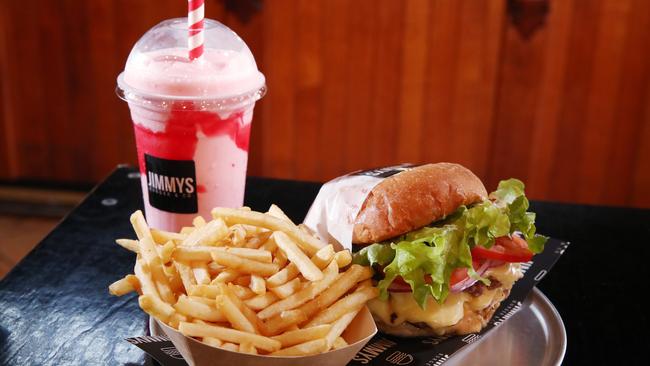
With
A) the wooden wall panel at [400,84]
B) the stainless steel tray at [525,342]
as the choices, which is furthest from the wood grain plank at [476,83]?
the stainless steel tray at [525,342]

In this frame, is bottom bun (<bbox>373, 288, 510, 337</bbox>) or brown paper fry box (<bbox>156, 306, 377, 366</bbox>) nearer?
brown paper fry box (<bbox>156, 306, 377, 366</bbox>)

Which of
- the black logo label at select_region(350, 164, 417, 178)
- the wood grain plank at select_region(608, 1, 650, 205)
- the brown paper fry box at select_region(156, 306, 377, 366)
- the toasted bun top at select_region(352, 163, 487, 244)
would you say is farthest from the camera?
the wood grain plank at select_region(608, 1, 650, 205)

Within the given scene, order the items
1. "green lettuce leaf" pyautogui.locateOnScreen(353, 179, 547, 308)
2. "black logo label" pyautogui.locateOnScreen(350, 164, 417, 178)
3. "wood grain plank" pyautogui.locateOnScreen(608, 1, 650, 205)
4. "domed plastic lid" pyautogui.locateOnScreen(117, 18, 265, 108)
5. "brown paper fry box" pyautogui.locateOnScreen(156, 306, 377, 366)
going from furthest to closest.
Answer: "wood grain plank" pyautogui.locateOnScreen(608, 1, 650, 205) < "domed plastic lid" pyautogui.locateOnScreen(117, 18, 265, 108) < "black logo label" pyautogui.locateOnScreen(350, 164, 417, 178) < "green lettuce leaf" pyautogui.locateOnScreen(353, 179, 547, 308) < "brown paper fry box" pyautogui.locateOnScreen(156, 306, 377, 366)

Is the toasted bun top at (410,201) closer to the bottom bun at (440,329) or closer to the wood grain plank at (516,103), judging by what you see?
the bottom bun at (440,329)

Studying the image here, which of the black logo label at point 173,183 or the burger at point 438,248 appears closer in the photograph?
the burger at point 438,248

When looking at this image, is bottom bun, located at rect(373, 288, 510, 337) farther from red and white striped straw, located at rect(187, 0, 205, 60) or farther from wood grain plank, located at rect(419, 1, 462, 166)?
wood grain plank, located at rect(419, 1, 462, 166)

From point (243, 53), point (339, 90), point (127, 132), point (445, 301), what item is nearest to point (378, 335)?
point (445, 301)

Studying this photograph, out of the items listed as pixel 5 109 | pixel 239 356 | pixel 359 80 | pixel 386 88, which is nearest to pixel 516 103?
pixel 386 88

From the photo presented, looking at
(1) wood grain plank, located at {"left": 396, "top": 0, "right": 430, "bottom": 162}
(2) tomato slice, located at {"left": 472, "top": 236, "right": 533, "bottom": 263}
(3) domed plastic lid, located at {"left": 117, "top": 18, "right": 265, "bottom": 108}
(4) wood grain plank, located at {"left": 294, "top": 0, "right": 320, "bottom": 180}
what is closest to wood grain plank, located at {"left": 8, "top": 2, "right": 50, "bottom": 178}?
(4) wood grain plank, located at {"left": 294, "top": 0, "right": 320, "bottom": 180}

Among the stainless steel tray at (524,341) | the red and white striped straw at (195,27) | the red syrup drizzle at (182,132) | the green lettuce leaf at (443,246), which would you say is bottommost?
the stainless steel tray at (524,341)
